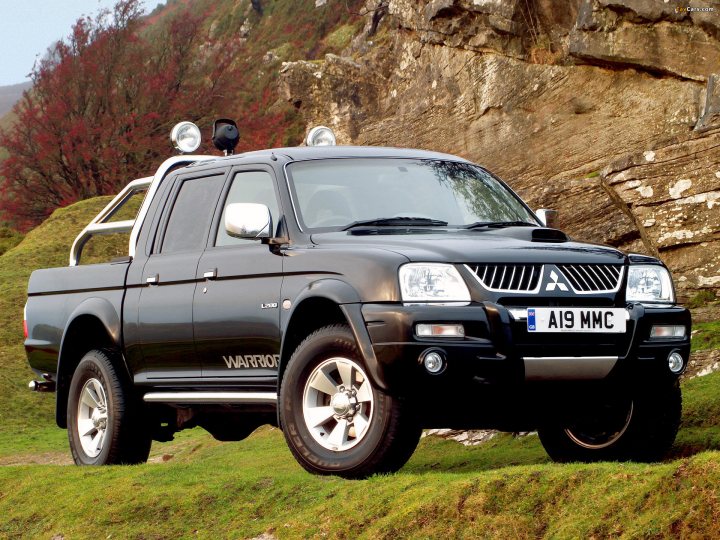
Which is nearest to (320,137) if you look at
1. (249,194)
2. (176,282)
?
(249,194)

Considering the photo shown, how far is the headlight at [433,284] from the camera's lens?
A: 652 cm

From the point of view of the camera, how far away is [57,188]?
117ft

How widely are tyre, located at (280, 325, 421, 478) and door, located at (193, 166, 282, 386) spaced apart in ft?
1.44

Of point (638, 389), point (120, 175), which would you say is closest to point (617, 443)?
point (638, 389)

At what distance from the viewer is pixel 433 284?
654cm

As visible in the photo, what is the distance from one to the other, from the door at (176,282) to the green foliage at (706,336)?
14.5 feet

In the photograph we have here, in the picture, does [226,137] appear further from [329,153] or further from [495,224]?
[495,224]

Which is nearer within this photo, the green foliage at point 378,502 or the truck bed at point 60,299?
the green foliage at point 378,502

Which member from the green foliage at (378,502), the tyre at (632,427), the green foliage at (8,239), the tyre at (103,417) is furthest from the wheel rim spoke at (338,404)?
the green foliage at (8,239)

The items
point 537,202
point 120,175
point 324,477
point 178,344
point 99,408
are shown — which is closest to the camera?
point 324,477

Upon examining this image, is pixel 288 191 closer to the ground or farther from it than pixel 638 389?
farther from it

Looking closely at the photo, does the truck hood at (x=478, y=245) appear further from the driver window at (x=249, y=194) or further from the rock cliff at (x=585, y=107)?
the rock cliff at (x=585, y=107)

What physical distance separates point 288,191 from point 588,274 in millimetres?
1916

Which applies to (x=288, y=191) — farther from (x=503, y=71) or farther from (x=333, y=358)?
(x=503, y=71)
